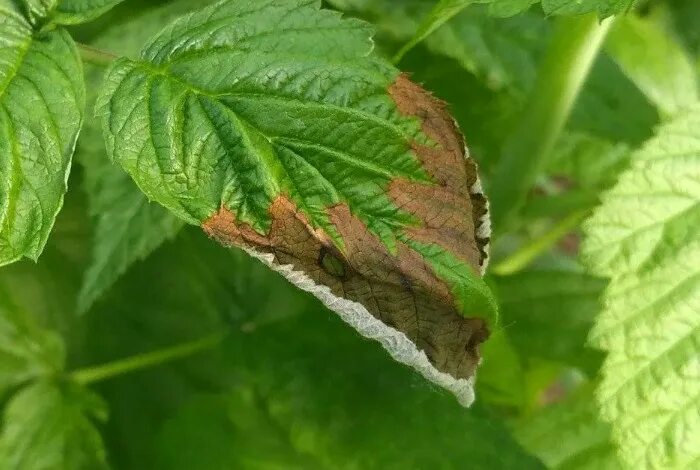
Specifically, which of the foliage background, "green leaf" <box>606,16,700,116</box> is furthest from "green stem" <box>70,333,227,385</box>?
"green leaf" <box>606,16,700,116</box>

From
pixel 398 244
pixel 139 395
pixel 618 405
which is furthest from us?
pixel 139 395

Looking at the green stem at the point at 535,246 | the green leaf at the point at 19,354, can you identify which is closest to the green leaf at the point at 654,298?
the green stem at the point at 535,246

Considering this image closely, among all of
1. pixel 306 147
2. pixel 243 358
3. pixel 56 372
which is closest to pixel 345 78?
pixel 306 147

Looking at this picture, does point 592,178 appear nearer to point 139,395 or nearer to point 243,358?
point 243,358

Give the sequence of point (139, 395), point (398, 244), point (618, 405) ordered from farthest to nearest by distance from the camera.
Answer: point (139, 395) → point (618, 405) → point (398, 244)

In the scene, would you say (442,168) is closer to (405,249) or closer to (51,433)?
(405,249)

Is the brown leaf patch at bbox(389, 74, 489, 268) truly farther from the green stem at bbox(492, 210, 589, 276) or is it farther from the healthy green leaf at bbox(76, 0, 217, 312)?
the green stem at bbox(492, 210, 589, 276)

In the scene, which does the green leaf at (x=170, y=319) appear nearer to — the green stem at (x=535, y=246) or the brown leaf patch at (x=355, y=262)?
the green stem at (x=535, y=246)
